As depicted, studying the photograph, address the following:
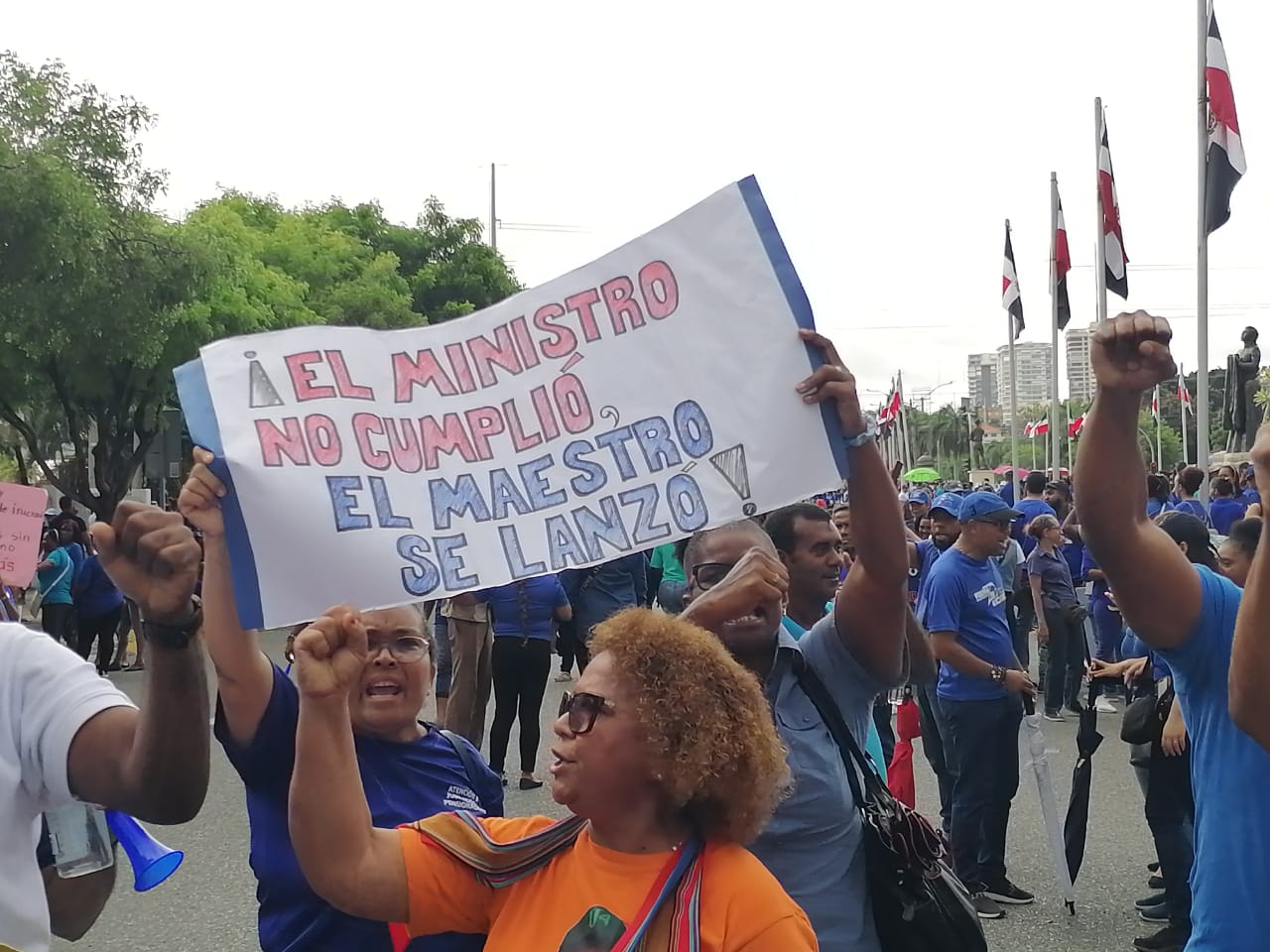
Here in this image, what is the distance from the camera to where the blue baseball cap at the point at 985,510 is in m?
5.77

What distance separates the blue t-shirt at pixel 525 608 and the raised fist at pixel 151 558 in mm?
5354

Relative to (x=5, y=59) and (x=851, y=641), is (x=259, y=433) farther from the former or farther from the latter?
(x=5, y=59)

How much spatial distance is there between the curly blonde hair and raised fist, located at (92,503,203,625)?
0.69m

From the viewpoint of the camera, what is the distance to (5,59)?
63.3 feet

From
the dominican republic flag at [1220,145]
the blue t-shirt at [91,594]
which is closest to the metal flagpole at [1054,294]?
the dominican republic flag at [1220,145]

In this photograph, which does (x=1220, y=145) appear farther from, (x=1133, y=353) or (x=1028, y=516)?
(x=1133, y=353)

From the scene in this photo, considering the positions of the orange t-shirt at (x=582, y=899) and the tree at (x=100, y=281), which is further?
the tree at (x=100, y=281)

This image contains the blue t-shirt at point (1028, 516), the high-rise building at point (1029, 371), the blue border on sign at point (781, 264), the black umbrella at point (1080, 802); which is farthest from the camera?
the high-rise building at point (1029, 371)

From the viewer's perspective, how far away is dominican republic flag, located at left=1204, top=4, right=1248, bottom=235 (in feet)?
40.5

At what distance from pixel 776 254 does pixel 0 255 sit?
18.0m

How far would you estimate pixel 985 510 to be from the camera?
580 centimetres

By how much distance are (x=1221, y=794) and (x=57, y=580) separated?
11.7 m

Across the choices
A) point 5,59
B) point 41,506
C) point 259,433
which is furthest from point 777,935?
point 5,59

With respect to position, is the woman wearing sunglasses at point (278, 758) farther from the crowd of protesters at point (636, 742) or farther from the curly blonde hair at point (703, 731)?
the curly blonde hair at point (703, 731)
